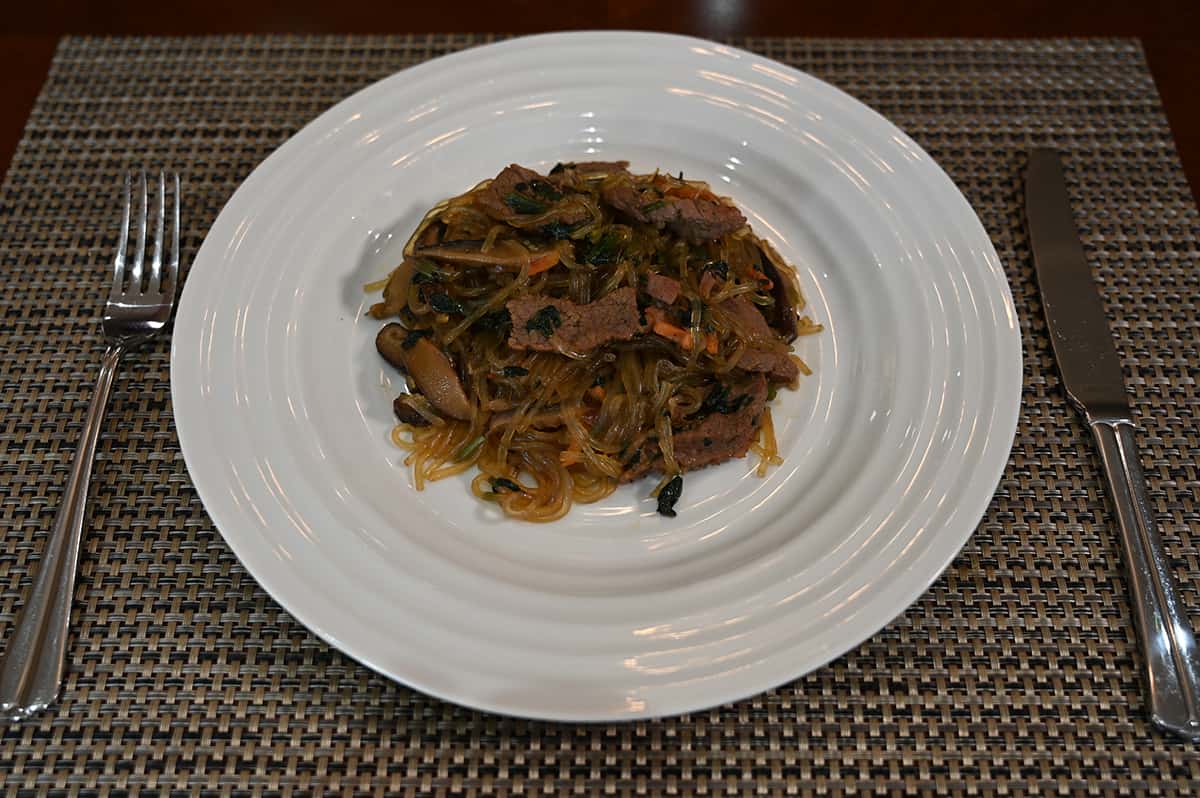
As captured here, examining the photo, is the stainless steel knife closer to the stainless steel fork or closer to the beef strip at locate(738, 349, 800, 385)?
the beef strip at locate(738, 349, 800, 385)

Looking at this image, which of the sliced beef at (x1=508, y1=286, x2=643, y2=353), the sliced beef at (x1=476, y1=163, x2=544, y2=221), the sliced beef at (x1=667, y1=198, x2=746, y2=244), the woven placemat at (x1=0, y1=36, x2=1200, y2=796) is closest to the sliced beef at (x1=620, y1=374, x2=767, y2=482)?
the sliced beef at (x1=508, y1=286, x2=643, y2=353)

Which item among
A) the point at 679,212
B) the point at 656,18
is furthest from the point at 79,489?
the point at 656,18

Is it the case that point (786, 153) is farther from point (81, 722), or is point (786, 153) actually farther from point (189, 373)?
point (81, 722)

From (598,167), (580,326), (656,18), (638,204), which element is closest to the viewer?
(580,326)

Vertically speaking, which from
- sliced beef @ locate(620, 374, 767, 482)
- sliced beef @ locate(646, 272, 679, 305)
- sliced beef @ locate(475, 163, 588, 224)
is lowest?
sliced beef @ locate(620, 374, 767, 482)

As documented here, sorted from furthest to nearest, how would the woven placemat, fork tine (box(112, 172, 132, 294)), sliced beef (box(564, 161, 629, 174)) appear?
1. fork tine (box(112, 172, 132, 294))
2. sliced beef (box(564, 161, 629, 174))
3. the woven placemat

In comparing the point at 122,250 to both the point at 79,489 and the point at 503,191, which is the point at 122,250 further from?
the point at 503,191

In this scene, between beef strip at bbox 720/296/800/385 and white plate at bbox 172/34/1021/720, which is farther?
beef strip at bbox 720/296/800/385
